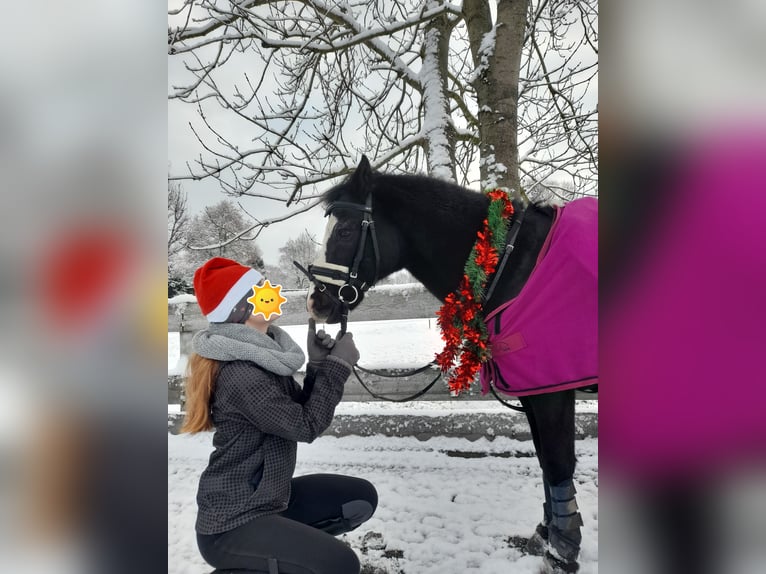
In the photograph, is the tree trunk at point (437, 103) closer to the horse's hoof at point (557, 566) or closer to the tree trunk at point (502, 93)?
the tree trunk at point (502, 93)

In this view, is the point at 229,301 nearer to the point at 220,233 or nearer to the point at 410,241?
the point at 410,241

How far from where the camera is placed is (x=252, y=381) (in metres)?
1.47

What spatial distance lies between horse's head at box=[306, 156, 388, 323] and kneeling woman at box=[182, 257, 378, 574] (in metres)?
0.44

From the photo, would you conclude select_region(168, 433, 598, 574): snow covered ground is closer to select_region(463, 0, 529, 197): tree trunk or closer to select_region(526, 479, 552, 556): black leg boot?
select_region(526, 479, 552, 556): black leg boot

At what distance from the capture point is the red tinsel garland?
73.0 inches

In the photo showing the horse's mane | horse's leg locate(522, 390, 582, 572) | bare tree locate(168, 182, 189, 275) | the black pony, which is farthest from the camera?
bare tree locate(168, 182, 189, 275)

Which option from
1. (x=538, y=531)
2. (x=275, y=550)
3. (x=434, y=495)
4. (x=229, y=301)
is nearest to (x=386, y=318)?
(x=434, y=495)

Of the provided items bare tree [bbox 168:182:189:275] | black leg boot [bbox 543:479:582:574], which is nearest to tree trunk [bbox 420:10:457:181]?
black leg boot [bbox 543:479:582:574]

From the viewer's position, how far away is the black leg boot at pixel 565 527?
1.84m

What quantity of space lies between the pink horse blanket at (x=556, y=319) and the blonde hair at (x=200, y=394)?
1.20 m

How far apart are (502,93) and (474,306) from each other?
2258 mm
